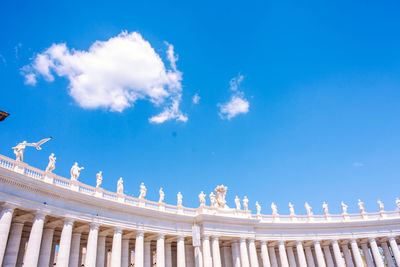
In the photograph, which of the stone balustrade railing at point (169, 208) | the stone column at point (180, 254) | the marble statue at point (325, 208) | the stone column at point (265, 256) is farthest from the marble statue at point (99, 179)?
the marble statue at point (325, 208)

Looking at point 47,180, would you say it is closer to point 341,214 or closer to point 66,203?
point 66,203

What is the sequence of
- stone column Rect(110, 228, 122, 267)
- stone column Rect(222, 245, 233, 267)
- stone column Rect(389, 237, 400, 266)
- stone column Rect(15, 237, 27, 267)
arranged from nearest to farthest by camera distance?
1. stone column Rect(15, 237, 27, 267)
2. stone column Rect(110, 228, 122, 267)
3. stone column Rect(222, 245, 233, 267)
4. stone column Rect(389, 237, 400, 266)

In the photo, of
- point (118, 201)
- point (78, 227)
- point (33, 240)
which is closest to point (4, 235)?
point (33, 240)

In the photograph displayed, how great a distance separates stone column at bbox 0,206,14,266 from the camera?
3058 centimetres

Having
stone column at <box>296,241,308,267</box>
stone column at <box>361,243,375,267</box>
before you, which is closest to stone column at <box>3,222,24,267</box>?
stone column at <box>296,241,308,267</box>

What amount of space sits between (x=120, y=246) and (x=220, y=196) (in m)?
22.8

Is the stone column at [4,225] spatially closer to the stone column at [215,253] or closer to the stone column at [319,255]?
the stone column at [215,253]

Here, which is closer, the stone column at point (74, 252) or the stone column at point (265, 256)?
the stone column at point (74, 252)

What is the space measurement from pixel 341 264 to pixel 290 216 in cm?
1303

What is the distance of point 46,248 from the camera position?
38094mm

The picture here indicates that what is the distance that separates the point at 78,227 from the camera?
1661 inches

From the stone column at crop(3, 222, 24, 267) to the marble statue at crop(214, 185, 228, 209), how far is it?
3292cm

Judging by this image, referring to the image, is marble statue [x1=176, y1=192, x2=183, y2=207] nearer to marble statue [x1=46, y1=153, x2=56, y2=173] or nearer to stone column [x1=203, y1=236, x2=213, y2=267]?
stone column [x1=203, y1=236, x2=213, y2=267]

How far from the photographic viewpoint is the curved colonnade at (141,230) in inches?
1368
